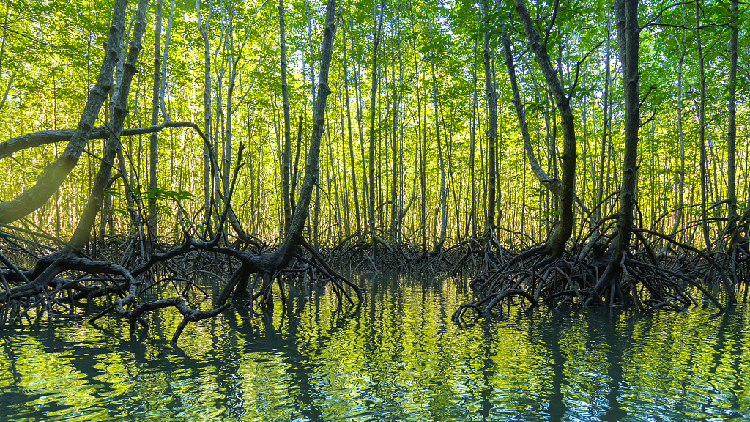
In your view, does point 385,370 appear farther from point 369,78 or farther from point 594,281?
point 369,78

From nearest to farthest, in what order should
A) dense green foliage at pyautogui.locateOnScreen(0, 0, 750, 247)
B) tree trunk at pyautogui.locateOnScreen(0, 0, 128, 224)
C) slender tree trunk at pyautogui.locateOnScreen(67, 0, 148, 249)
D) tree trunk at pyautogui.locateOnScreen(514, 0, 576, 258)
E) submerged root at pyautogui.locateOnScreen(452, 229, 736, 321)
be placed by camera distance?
tree trunk at pyautogui.locateOnScreen(0, 0, 128, 224) → slender tree trunk at pyautogui.locateOnScreen(67, 0, 148, 249) → tree trunk at pyautogui.locateOnScreen(514, 0, 576, 258) → submerged root at pyautogui.locateOnScreen(452, 229, 736, 321) → dense green foliage at pyautogui.locateOnScreen(0, 0, 750, 247)

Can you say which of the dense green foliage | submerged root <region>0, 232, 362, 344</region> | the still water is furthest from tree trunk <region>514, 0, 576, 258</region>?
the dense green foliage

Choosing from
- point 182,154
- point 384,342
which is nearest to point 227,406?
point 384,342

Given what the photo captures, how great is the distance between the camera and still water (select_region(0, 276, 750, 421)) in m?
2.45

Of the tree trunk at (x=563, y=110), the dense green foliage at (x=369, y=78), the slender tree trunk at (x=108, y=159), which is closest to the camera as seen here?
the slender tree trunk at (x=108, y=159)

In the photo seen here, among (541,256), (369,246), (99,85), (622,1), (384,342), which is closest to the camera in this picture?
(99,85)

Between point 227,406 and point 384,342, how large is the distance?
1.77m

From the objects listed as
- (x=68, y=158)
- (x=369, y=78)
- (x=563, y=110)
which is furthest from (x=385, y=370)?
(x=369, y=78)

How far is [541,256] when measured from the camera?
644 centimetres

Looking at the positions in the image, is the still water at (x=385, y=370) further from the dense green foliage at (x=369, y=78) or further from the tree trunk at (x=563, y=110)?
the dense green foliage at (x=369, y=78)

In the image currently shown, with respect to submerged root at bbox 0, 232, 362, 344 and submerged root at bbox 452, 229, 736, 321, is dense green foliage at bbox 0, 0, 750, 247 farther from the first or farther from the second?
submerged root at bbox 0, 232, 362, 344

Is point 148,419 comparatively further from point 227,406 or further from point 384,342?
point 384,342

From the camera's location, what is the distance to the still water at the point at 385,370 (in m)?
2.45

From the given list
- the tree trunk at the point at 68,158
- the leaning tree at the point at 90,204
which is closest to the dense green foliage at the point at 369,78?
the leaning tree at the point at 90,204
